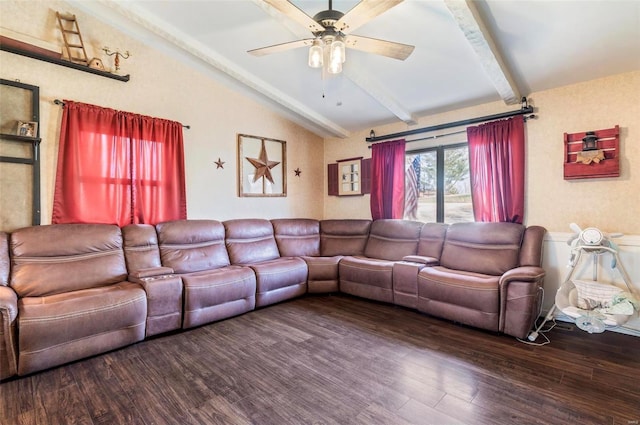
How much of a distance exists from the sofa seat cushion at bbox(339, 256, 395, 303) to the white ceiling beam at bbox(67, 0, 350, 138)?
7.56ft

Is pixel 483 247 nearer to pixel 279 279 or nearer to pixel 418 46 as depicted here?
pixel 418 46

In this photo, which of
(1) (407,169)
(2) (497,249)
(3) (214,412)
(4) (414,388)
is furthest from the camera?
(1) (407,169)

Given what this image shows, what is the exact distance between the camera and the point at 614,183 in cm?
294

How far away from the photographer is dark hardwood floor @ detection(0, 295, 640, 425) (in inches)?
68.3

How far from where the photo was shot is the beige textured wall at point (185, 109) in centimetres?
290

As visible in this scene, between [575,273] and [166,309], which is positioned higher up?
[575,273]

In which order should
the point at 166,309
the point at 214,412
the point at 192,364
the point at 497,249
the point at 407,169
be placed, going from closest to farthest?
the point at 214,412 < the point at 192,364 < the point at 166,309 < the point at 497,249 < the point at 407,169

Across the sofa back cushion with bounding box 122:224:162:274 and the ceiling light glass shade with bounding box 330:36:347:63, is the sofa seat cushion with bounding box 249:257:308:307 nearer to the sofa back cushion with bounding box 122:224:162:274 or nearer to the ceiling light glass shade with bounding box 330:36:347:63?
the sofa back cushion with bounding box 122:224:162:274

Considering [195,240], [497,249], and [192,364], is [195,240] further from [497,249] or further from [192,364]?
[497,249]

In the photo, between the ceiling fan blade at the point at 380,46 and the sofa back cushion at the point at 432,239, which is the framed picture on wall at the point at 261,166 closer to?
the sofa back cushion at the point at 432,239

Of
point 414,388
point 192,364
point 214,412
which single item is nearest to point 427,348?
point 414,388

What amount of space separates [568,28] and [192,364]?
13.2 feet

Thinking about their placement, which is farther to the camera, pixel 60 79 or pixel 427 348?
pixel 60 79

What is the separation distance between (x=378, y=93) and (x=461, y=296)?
2.50m
